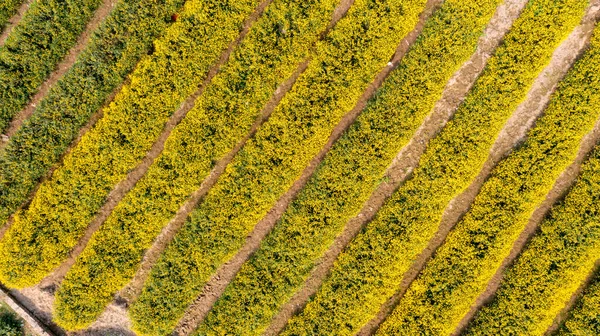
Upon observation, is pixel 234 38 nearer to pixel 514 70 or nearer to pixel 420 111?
pixel 420 111

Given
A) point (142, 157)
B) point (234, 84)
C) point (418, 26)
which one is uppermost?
point (418, 26)

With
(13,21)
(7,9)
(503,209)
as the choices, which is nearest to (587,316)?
(503,209)

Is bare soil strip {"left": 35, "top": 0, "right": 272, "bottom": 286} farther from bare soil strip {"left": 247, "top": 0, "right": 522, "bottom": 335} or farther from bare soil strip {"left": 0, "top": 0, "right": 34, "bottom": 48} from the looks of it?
bare soil strip {"left": 247, "top": 0, "right": 522, "bottom": 335}

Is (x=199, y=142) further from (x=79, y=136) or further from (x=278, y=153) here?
(x=79, y=136)

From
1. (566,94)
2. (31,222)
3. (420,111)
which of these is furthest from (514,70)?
(31,222)

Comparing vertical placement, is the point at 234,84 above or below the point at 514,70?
below

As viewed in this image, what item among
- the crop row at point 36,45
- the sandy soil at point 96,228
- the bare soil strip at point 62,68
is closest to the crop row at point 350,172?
the sandy soil at point 96,228

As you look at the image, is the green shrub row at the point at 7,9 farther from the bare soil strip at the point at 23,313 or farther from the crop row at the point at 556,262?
the crop row at the point at 556,262
